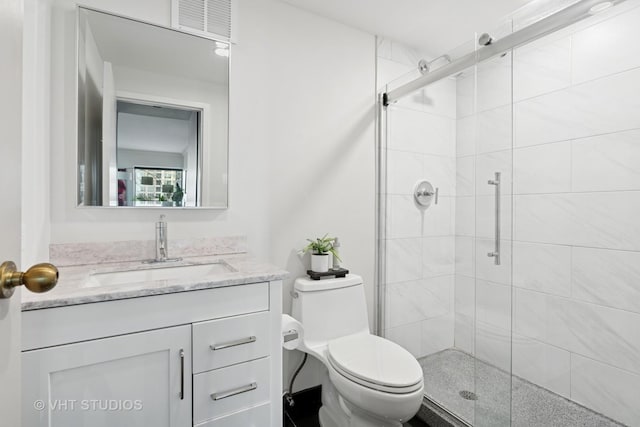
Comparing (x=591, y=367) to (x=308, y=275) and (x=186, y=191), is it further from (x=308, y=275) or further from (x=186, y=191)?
(x=186, y=191)

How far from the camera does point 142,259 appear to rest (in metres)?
1.49

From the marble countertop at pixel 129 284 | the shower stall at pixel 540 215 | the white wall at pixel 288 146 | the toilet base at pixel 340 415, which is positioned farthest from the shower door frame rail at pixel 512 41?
the toilet base at pixel 340 415

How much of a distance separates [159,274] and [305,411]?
44.7 inches

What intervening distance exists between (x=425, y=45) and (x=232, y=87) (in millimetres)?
1423

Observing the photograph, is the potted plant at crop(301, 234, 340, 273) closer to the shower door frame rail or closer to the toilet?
the toilet

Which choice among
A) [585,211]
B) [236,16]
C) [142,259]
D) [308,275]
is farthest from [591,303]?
[236,16]

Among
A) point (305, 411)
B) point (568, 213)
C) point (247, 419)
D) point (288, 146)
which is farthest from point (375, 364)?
point (568, 213)

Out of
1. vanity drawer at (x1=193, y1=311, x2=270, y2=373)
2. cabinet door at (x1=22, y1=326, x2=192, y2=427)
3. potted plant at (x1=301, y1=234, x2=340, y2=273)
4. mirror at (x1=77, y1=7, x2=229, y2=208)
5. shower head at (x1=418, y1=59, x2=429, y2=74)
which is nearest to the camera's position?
cabinet door at (x1=22, y1=326, x2=192, y2=427)

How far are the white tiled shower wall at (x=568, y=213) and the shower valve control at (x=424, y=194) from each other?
484 millimetres

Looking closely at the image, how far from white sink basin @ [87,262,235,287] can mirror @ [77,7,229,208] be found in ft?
1.03

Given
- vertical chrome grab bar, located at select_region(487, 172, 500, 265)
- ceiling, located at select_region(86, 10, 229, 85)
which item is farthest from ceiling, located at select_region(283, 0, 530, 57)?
vertical chrome grab bar, located at select_region(487, 172, 500, 265)

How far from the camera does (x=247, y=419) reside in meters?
1.20

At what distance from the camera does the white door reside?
0.52m

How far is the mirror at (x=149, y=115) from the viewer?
1.41 m
